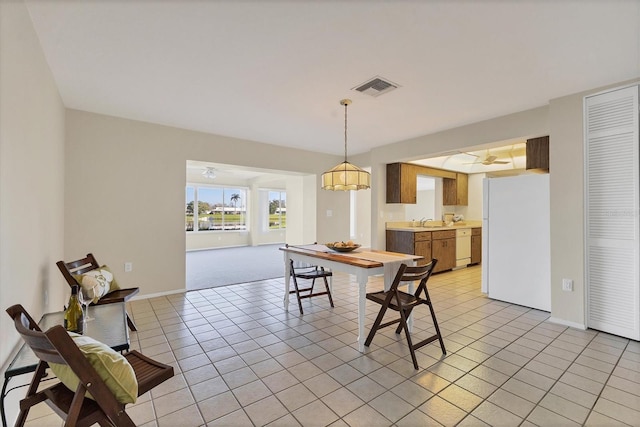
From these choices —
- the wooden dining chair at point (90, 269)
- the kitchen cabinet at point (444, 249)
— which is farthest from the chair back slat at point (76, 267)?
the kitchen cabinet at point (444, 249)

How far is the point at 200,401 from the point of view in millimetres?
1849

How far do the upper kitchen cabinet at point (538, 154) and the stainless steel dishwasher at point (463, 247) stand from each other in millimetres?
2504

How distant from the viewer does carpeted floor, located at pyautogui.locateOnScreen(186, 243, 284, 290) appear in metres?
5.06

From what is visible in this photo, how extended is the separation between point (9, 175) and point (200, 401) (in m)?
1.70

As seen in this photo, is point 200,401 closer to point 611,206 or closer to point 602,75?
point 611,206

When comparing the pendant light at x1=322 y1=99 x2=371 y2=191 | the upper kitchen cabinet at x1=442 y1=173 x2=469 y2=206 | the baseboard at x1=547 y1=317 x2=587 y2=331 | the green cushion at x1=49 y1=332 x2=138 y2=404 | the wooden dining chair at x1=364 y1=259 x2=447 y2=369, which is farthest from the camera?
the upper kitchen cabinet at x1=442 y1=173 x2=469 y2=206

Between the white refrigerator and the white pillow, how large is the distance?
15.1 ft

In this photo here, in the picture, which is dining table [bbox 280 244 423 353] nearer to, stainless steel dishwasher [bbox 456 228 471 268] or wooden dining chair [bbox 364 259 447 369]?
wooden dining chair [bbox 364 259 447 369]

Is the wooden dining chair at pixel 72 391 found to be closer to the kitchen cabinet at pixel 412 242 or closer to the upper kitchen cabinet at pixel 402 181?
the kitchen cabinet at pixel 412 242

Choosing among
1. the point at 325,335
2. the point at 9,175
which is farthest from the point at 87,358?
the point at 325,335

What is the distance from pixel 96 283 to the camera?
2.50 metres

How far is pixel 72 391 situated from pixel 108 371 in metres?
0.33

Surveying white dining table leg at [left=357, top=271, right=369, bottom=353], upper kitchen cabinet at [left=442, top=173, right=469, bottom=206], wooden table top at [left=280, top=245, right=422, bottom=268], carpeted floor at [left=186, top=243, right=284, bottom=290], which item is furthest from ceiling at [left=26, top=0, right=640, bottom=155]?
upper kitchen cabinet at [left=442, top=173, right=469, bottom=206]

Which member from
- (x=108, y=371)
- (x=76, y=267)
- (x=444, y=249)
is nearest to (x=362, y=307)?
(x=108, y=371)
